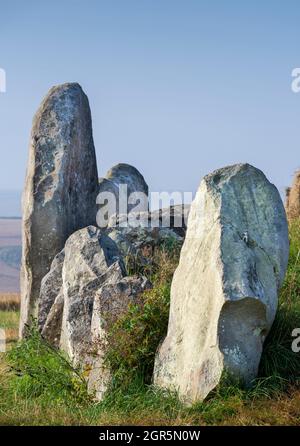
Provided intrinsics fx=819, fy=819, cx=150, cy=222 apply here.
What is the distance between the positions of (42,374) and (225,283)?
140 inches

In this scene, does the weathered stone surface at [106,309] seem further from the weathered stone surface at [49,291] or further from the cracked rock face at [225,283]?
the weathered stone surface at [49,291]

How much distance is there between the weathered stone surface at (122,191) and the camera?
17.5 meters

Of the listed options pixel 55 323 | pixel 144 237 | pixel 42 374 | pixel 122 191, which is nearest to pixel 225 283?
pixel 42 374

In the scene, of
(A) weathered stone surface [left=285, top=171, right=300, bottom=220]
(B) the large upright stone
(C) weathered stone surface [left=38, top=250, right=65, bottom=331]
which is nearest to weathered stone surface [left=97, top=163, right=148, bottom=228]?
(B) the large upright stone

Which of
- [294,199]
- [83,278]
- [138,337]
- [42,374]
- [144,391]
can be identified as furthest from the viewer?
[294,199]

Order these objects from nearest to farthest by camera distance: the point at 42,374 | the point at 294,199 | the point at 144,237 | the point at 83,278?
the point at 42,374 → the point at 83,278 → the point at 144,237 → the point at 294,199

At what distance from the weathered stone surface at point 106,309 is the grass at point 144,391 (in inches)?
7.0

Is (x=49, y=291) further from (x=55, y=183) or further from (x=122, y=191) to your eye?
(x=122, y=191)

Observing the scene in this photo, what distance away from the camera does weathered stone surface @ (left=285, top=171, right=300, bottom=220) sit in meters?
19.8

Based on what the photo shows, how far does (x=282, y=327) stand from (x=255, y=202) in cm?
155

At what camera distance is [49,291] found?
13.5 m

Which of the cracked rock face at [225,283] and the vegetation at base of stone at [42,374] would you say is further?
the vegetation at base of stone at [42,374]

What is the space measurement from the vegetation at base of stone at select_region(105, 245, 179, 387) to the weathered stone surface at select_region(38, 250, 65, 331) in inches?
133

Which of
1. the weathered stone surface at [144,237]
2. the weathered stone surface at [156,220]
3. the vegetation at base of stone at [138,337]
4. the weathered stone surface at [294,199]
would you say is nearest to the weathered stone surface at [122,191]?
the weathered stone surface at [156,220]
